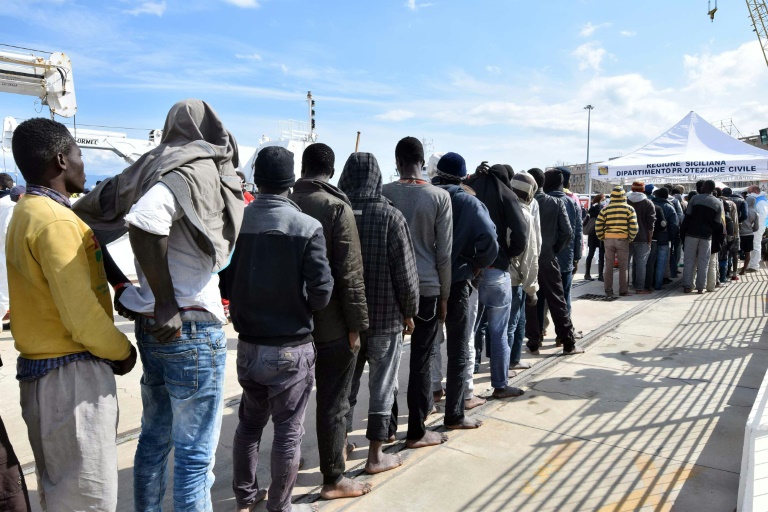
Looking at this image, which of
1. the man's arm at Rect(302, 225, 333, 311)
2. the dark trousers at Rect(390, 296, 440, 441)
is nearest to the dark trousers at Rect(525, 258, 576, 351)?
the dark trousers at Rect(390, 296, 440, 441)

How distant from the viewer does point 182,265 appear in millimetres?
2168

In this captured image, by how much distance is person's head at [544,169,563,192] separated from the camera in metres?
5.75

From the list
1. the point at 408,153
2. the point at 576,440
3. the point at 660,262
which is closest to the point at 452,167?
the point at 408,153

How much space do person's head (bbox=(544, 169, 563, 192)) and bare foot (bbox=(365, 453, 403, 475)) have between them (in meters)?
3.66

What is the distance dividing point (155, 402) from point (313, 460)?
1395 millimetres

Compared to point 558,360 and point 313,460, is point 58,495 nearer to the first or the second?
point 313,460

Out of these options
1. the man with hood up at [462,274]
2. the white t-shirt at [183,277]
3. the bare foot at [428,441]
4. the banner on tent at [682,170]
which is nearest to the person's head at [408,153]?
the man with hood up at [462,274]

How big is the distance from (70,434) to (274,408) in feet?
3.06

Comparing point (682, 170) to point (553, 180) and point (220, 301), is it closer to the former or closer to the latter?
point (553, 180)

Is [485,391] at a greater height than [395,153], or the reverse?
[395,153]

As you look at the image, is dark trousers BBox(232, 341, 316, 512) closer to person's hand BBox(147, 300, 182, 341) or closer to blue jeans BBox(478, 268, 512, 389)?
person's hand BBox(147, 300, 182, 341)

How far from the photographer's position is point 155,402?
240cm

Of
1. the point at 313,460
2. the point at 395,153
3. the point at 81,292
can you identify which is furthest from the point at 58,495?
the point at 395,153

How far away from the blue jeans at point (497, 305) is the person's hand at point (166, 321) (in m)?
2.73
